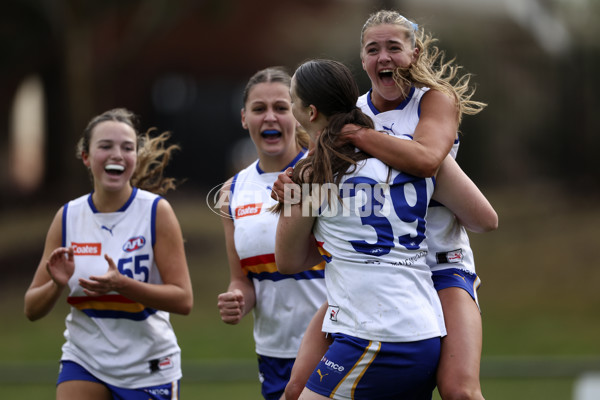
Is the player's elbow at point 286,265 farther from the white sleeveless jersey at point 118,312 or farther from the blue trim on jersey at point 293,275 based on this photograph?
the white sleeveless jersey at point 118,312

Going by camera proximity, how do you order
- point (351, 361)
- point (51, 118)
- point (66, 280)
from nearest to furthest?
point (351, 361) < point (66, 280) < point (51, 118)

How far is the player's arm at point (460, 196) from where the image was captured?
3.19 metres

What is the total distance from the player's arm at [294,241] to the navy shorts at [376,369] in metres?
0.37

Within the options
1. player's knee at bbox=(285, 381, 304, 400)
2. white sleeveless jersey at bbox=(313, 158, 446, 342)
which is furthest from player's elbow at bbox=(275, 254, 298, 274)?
player's knee at bbox=(285, 381, 304, 400)

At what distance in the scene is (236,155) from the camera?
64.0 ft

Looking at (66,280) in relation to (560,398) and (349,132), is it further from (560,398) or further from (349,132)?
(560,398)

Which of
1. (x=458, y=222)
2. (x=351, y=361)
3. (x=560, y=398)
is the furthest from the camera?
(x=560, y=398)

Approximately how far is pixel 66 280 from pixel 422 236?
5.91 feet

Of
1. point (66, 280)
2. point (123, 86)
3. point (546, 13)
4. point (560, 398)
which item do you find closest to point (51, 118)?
point (123, 86)

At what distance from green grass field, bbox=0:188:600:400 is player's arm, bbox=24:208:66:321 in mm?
4644

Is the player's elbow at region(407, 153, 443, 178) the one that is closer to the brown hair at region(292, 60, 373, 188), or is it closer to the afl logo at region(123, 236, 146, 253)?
the brown hair at region(292, 60, 373, 188)

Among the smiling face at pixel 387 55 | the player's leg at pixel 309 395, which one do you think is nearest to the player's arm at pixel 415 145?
the smiling face at pixel 387 55

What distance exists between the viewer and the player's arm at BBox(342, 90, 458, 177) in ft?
9.91

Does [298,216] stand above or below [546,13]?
below
